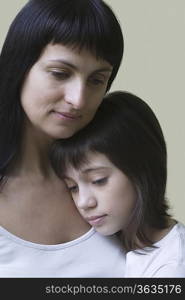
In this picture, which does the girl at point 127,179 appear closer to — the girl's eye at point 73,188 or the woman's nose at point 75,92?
the girl's eye at point 73,188

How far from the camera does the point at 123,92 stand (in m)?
1.81

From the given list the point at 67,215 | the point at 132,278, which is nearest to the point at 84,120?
the point at 67,215

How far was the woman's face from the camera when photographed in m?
1.55

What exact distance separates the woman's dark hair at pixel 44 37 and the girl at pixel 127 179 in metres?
0.15

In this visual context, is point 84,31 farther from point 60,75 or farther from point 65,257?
point 65,257

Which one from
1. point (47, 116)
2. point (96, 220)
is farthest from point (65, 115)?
point (96, 220)

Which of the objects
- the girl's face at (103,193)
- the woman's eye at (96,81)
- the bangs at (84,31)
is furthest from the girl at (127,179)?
the bangs at (84,31)

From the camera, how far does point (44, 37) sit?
1.55 meters

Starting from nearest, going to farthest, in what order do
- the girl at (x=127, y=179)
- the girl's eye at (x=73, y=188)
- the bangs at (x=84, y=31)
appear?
1. the bangs at (x=84, y=31)
2. the girl at (x=127, y=179)
3. the girl's eye at (x=73, y=188)

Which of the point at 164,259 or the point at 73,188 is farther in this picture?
the point at 73,188

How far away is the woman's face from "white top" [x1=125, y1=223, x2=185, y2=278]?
399mm

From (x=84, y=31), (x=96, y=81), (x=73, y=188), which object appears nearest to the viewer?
(x=84, y=31)

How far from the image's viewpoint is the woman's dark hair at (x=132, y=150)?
166cm

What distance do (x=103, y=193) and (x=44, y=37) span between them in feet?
1.47
